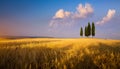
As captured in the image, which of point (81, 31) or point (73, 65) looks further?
point (81, 31)

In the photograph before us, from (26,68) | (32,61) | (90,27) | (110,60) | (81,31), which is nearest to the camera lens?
(26,68)

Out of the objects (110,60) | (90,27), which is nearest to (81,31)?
(90,27)

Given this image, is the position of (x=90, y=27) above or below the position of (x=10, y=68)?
above

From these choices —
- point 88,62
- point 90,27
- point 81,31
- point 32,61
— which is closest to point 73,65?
point 88,62

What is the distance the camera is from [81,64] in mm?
5672

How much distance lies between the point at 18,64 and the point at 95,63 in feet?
8.96

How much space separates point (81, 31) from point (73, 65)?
234 feet

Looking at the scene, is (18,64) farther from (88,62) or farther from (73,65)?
(88,62)

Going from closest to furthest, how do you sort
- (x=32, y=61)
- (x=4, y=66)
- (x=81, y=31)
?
(x=4, y=66), (x=32, y=61), (x=81, y=31)

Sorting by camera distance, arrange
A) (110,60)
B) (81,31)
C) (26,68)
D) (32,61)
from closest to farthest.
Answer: (26,68) → (32,61) → (110,60) → (81,31)

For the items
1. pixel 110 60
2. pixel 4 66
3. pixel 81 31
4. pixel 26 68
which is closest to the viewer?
pixel 26 68

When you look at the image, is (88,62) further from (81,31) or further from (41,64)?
(81,31)

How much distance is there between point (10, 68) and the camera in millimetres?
5148

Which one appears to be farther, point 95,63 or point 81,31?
point 81,31
